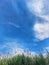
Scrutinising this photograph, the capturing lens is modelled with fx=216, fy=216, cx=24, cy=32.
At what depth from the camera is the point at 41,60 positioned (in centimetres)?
856

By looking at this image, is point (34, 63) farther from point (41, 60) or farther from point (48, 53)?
point (48, 53)

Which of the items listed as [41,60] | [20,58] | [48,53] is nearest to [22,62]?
[20,58]

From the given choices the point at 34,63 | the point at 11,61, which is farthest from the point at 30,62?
the point at 11,61

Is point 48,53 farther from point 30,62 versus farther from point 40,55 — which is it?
point 30,62

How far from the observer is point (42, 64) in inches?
333

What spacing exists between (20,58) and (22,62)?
182mm

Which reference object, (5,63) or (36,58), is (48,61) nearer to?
(36,58)

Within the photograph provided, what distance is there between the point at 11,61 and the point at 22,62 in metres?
0.43

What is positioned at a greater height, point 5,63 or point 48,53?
point 48,53

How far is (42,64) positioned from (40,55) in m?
0.55

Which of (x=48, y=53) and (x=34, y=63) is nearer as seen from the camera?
(x=34, y=63)

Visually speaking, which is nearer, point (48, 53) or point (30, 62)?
point (30, 62)

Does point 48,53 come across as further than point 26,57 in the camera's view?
Yes

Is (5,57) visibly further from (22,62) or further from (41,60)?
(41,60)
